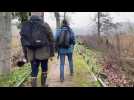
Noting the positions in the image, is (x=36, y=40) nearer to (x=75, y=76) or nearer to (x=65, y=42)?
(x=65, y=42)

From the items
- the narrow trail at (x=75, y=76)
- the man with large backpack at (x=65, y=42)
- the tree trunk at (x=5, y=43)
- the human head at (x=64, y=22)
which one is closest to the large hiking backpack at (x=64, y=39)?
the man with large backpack at (x=65, y=42)

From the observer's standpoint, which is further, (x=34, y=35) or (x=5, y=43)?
(x=5, y=43)

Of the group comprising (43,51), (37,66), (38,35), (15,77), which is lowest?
(15,77)

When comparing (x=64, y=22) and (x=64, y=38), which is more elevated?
(x=64, y=22)

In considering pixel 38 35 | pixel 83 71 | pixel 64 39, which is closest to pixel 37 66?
pixel 38 35
